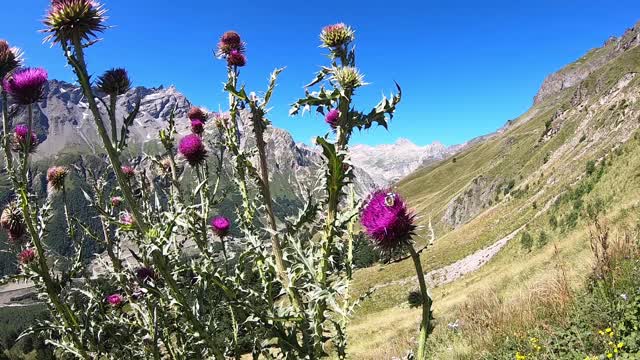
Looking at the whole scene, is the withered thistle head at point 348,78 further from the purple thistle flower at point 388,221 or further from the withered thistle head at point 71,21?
the withered thistle head at point 71,21

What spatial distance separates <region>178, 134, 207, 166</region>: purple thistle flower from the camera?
6754 millimetres

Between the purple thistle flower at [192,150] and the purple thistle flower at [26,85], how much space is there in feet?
6.52

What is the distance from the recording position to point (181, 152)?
6820mm

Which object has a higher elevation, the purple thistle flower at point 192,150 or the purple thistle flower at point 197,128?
the purple thistle flower at point 197,128

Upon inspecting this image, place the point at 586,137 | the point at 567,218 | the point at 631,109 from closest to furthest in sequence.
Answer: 1. the point at 567,218
2. the point at 631,109
3. the point at 586,137

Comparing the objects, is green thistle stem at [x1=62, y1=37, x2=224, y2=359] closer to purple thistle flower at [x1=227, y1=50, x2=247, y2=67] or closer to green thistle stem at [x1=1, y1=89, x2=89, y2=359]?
green thistle stem at [x1=1, y1=89, x2=89, y2=359]

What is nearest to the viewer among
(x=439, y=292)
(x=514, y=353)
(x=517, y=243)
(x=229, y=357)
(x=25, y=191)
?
(x=25, y=191)

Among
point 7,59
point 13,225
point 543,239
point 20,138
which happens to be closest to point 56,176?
point 13,225

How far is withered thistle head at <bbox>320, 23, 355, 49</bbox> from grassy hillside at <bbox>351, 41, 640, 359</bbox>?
189 cm

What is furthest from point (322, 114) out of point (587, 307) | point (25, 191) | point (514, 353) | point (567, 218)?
point (567, 218)

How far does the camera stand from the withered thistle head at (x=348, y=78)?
4.01 m

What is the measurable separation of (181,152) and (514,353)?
5.48 m

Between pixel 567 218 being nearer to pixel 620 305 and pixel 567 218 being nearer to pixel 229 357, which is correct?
pixel 620 305

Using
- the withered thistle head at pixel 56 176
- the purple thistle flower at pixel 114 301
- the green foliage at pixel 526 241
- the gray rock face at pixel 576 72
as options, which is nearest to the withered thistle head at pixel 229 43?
the withered thistle head at pixel 56 176
